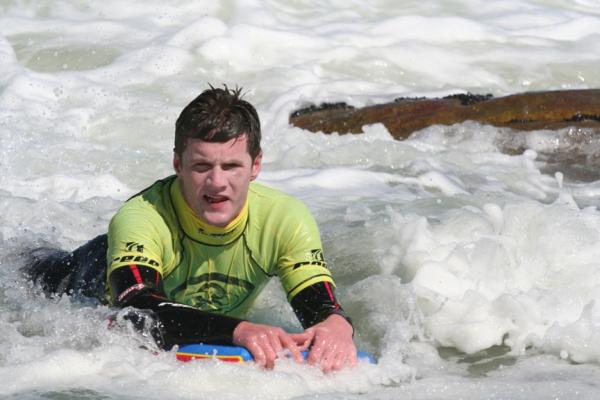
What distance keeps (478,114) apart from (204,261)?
4.81 m

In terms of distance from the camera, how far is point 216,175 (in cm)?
424

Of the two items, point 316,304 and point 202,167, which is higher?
point 202,167

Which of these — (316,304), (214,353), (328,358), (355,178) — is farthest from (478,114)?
(214,353)

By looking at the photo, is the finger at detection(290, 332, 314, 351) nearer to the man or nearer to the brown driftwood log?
the man

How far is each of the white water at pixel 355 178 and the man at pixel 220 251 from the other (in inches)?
5.4

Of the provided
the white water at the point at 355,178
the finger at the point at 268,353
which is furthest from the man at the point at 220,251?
the white water at the point at 355,178

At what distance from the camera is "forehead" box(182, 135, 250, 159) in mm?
4215

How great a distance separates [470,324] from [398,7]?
26.1 feet

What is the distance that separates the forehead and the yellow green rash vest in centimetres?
37

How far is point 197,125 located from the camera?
4211 millimetres

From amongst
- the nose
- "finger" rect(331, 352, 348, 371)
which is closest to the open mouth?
the nose

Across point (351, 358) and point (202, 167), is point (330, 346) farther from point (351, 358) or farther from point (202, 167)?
point (202, 167)

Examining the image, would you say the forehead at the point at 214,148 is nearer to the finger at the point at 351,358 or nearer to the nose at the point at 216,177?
the nose at the point at 216,177

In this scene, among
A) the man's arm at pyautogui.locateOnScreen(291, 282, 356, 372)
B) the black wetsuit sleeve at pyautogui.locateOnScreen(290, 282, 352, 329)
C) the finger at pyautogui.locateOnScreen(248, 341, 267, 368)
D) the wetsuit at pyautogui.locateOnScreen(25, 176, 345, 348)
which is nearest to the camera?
the finger at pyautogui.locateOnScreen(248, 341, 267, 368)
